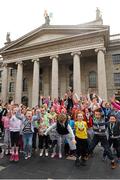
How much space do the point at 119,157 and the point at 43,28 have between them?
82.5ft

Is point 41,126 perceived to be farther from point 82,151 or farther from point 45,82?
point 45,82

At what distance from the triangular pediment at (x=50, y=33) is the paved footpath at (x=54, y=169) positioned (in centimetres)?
2042

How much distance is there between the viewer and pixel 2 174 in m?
4.57

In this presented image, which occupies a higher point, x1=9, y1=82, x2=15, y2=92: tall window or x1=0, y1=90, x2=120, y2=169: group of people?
x1=9, y1=82, x2=15, y2=92: tall window

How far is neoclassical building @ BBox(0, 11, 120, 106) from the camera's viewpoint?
2214cm

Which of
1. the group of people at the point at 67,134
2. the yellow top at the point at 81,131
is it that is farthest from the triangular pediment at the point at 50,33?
the yellow top at the point at 81,131

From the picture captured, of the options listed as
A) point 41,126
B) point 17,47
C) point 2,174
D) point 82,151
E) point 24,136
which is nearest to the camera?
point 2,174

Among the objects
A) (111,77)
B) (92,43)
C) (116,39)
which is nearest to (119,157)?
(92,43)

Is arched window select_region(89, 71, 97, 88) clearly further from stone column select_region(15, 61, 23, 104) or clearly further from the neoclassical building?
stone column select_region(15, 61, 23, 104)

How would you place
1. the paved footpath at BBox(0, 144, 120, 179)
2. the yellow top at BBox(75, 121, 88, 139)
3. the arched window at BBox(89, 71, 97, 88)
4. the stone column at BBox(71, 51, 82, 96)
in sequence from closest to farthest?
1. the paved footpath at BBox(0, 144, 120, 179)
2. the yellow top at BBox(75, 121, 88, 139)
3. the stone column at BBox(71, 51, 82, 96)
4. the arched window at BBox(89, 71, 97, 88)

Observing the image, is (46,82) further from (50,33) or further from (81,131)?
(81,131)

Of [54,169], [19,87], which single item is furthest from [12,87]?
[54,169]

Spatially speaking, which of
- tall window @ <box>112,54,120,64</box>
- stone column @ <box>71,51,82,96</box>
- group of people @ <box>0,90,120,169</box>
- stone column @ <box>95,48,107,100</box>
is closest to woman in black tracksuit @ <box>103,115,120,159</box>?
group of people @ <box>0,90,120,169</box>

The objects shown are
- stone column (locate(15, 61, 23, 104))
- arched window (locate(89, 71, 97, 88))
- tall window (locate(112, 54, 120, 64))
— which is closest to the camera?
tall window (locate(112, 54, 120, 64))
